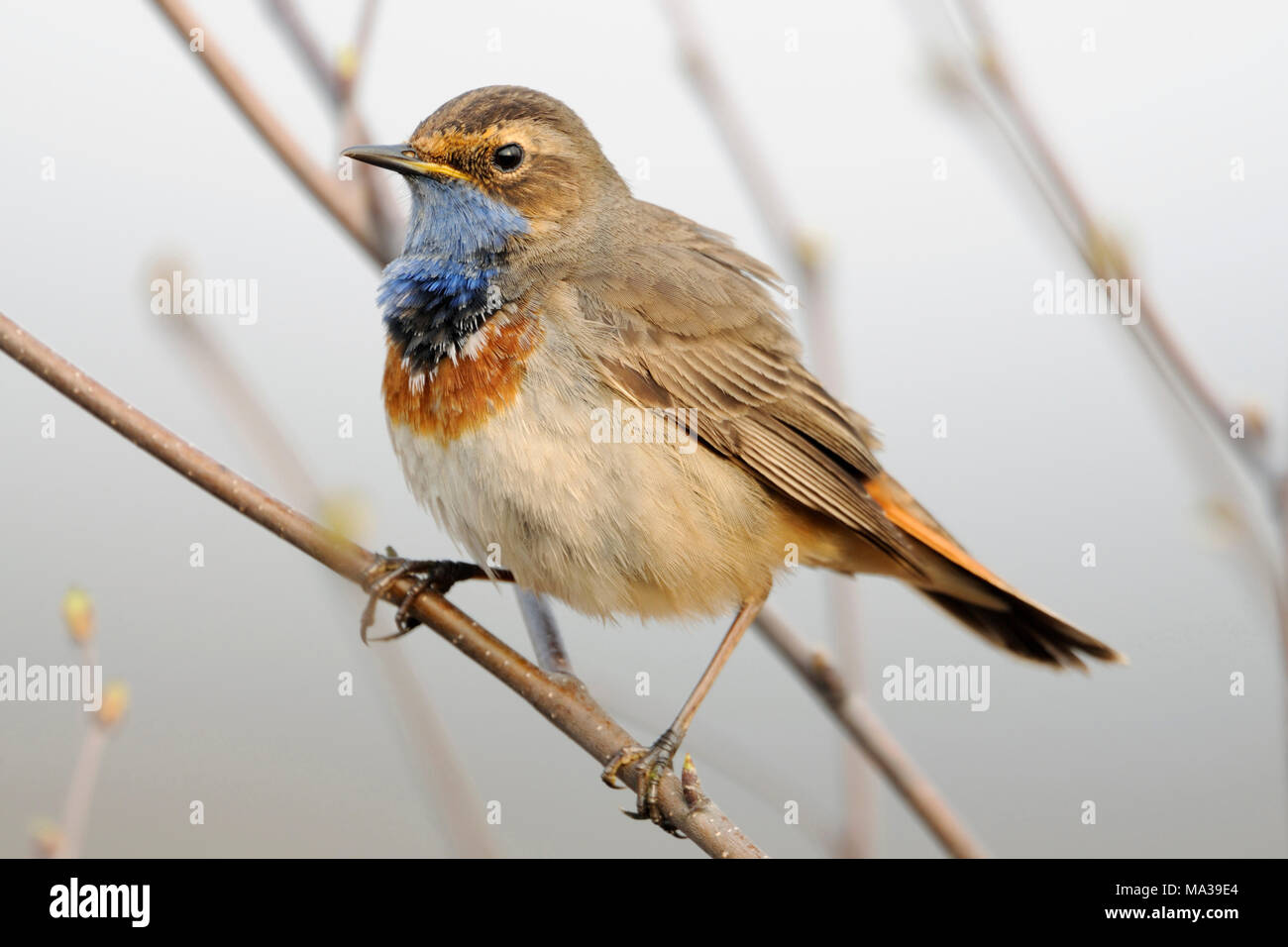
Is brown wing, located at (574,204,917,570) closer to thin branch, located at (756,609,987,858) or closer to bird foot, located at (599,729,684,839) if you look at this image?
thin branch, located at (756,609,987,858)

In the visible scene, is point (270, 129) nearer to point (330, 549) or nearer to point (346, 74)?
point (346, 74)

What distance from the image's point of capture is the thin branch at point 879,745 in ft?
12.3

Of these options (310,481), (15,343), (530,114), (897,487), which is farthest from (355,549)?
(897,487)

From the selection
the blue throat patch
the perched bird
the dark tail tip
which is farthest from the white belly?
the dark tail tip

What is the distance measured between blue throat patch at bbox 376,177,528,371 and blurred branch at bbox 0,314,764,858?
0.94 meters

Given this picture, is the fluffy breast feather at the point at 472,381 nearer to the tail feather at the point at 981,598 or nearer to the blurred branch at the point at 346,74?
the blurred branch at the point at 346,74

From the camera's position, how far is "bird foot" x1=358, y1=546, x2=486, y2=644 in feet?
14.3

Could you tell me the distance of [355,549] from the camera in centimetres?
395

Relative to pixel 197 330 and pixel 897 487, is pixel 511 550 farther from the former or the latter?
pixel 897 487

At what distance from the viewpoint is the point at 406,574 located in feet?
14.9

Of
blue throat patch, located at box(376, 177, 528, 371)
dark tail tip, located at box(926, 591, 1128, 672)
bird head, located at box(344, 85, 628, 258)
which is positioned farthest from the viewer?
dark tail tip, located at box(926, 591, 1128, 672)

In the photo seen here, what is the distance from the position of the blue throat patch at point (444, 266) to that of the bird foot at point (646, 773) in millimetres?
1519

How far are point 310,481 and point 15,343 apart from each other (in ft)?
2.92

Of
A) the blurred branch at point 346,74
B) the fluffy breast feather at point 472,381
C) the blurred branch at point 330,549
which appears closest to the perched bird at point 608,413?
the fluffy breast feather at point 472,381
